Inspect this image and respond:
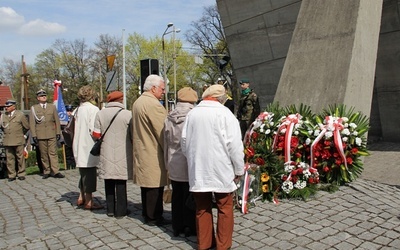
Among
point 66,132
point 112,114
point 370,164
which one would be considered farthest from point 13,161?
point 370,164

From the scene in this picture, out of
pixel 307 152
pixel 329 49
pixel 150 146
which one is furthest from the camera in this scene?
pixel 329 49

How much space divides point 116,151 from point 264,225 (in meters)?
2.11

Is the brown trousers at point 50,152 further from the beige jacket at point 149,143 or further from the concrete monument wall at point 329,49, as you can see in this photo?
the concrete monument wall at point 329,49

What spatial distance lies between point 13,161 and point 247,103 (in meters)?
5.45

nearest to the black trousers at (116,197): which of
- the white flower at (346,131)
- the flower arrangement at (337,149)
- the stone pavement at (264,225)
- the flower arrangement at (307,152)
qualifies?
the stone pavement at (264,225)

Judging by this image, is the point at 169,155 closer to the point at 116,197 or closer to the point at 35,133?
the point at 116,197

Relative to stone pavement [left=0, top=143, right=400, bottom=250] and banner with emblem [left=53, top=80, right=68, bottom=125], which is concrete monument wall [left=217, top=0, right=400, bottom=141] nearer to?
stone pavement [left=0, top=143, right=400, bottom=250]

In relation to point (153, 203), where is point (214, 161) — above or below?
above

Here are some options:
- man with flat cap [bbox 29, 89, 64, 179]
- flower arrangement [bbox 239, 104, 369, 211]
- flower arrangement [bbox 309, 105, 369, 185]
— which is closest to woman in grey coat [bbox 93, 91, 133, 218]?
flower arrangement [bbox 239, 104, 369, 211]

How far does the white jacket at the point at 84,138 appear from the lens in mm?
6133

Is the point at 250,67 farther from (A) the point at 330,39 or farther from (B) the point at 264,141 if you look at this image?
(B) the point at 264,141

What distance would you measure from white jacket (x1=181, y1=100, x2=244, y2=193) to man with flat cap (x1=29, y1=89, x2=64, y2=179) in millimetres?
5965

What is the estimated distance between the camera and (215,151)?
4180mm

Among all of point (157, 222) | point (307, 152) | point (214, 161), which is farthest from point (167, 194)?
point (307, 152)
